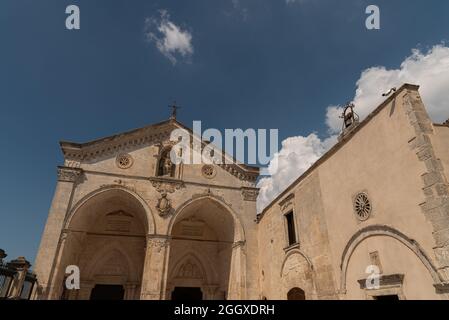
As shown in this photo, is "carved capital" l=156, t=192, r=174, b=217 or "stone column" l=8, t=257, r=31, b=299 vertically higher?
→ "carved capital" l=156, t=192, r=174, b=217

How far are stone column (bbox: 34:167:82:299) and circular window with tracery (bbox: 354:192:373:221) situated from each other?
11.6m

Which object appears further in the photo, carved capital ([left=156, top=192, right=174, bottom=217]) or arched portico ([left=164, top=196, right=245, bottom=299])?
arched portico ([left=164, top=196, right=245, bottom=299])

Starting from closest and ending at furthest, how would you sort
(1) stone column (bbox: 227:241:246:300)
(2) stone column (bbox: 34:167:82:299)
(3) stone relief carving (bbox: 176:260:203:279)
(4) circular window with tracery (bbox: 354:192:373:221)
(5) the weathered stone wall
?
(5) the weathered stone wall → (4) circular window with tracery (bbox: 354:192:373:221) → (2) stone column (bbox: 34:167:82:299) → (1) stone column (bbox: 227:241:246:300) → (3) stone relief carving (bbox: 176:260:203:279)

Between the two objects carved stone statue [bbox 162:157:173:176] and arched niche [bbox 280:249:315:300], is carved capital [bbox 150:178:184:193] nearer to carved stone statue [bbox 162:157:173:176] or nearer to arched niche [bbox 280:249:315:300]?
carved stone statue [bbox 162:157:173:176]

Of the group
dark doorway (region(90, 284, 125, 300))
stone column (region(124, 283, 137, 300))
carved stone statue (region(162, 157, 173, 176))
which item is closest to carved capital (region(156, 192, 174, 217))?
carved stone statue (region(162, 157, 173, 176))

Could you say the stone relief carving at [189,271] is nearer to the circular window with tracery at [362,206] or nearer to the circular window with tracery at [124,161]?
the circular window with tracery at [124,161]

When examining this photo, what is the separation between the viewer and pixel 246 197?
15.0 m

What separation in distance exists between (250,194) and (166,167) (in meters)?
4.75

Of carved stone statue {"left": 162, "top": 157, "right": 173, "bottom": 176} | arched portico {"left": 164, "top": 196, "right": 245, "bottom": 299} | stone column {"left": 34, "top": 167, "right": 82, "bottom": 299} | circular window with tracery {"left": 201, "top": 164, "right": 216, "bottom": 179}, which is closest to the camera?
stone column {"left": 34, "top": 167, "right": 82, "bottom": 299}

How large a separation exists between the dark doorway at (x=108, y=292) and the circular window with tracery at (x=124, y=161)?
670 centimetres

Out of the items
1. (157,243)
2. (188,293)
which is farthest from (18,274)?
(188,293)

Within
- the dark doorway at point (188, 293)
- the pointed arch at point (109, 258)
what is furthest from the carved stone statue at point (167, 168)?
the dark doorway at point (188, 293)

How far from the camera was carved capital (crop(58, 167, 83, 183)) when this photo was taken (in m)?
12.7
